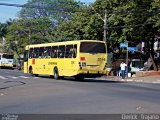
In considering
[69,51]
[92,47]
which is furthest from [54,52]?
[92,47]

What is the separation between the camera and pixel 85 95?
19953 mm

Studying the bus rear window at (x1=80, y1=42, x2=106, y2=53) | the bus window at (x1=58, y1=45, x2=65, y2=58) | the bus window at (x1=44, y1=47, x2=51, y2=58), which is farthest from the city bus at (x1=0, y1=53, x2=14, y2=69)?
the bus rear window at (x1=80, y1=42, x2=106, y2=53)

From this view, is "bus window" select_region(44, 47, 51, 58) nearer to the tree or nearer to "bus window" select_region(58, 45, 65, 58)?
"bus window" select_region(58, 45, 65, 58)

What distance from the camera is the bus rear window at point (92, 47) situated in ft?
108

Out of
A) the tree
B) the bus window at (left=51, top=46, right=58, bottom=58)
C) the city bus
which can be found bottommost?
the city bus

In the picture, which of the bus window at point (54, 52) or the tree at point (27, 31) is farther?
the tree at point (27, 31)

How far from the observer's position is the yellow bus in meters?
33.0

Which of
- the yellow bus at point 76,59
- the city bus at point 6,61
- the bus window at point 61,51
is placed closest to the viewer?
the yellow bus at point 76,59

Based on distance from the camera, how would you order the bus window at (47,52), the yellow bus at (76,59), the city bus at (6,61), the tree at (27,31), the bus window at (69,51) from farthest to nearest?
the tree at (27,31)
the city bus at (6,61)
the bus window at (47,52)
the bus window at (69,51)
the yellow bus at (76,59)

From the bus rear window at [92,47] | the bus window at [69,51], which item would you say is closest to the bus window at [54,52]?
the bus window at [69,51]

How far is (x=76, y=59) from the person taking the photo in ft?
109

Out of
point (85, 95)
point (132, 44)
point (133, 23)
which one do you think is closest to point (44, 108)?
→ point (85, 95)

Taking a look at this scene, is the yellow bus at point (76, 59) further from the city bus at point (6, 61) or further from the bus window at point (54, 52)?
the city bus at point (6, 61)

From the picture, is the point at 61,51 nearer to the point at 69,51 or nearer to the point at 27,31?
the point at 69,51
